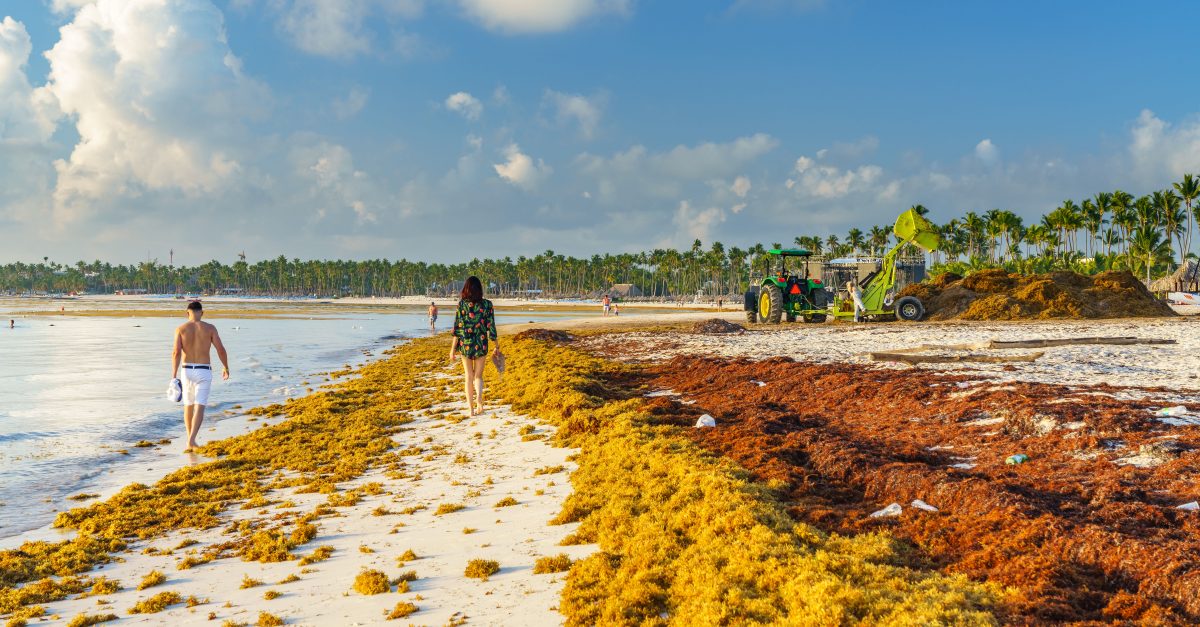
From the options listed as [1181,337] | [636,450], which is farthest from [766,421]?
[1181,337]

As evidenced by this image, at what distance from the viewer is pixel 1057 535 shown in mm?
4977

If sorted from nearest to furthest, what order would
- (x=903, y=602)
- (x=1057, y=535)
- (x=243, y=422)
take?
(x=903, y=602), (x=1057, y=535), (x=243, y=422)

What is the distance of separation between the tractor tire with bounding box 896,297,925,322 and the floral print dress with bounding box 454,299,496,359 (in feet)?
75.7

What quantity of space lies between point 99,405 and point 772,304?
76.0 ft

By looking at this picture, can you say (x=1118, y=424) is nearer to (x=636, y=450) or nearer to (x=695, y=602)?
(x=636, y=450)

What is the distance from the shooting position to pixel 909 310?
29.8 m

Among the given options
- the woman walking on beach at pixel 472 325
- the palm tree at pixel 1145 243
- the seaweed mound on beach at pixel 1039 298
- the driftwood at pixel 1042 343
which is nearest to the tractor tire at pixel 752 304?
the seaweed mound on beach at pixel 1039 298

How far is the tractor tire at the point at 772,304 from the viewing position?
29641 mm

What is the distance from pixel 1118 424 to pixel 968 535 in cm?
365

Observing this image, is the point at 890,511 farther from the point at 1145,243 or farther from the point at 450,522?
the point at 1145,243

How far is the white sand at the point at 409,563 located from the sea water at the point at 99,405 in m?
2.74

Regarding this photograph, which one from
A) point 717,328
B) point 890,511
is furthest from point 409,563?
point 717,328

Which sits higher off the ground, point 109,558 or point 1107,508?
point 1107,508

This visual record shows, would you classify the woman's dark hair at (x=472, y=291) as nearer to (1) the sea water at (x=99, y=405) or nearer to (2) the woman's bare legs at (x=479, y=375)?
(2) the woman's bare legs at (x=479, y=375)
